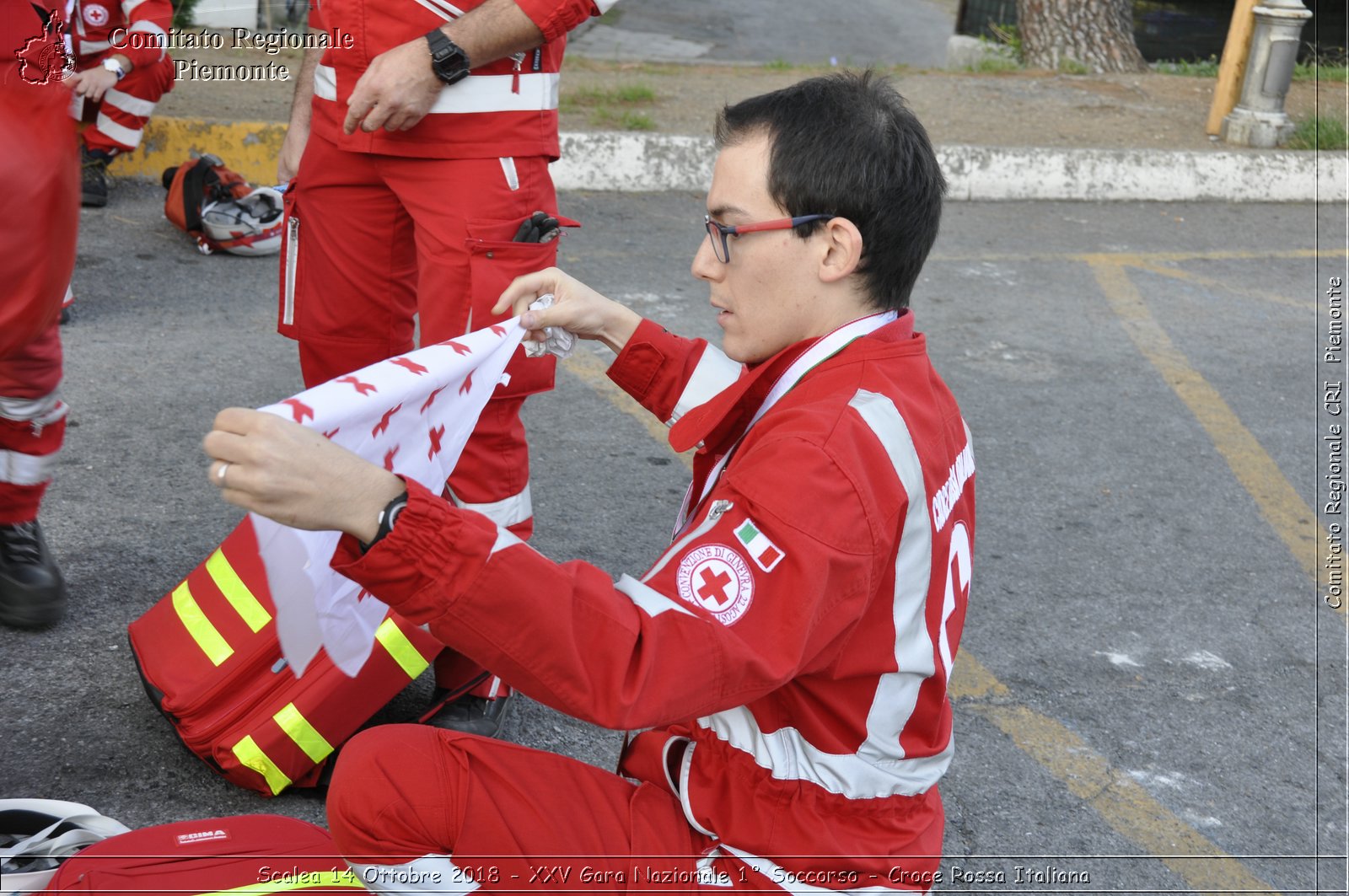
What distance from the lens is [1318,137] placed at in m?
9.02

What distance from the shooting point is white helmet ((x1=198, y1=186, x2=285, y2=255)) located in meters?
5.68

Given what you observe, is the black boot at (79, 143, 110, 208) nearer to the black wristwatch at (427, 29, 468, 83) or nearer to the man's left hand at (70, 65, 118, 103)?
the man's left hand at (70, 65, 118, 103)

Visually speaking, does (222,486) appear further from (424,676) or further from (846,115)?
(424,676)

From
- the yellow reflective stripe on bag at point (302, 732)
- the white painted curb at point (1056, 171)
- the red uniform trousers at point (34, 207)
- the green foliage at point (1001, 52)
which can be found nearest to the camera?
the red uniform trousers at point (34, 207)

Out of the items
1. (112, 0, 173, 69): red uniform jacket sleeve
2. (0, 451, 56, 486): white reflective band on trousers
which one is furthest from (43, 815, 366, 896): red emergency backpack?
(112, 0, 173, 69): red uniform jacket sleeve

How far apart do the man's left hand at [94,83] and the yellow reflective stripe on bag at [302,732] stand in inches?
166

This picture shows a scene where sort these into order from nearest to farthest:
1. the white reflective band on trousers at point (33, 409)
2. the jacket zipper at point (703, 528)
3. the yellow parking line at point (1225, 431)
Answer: the jacket zipper at point (703, 528) < the white reflective band on trousers at point (33, 409) < the yellow parking line at point (1225, 431)

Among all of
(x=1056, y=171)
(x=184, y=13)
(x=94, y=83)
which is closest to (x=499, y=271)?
(x=94, y=83)

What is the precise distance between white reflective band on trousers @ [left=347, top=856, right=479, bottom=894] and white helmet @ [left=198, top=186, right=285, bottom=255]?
4308mm

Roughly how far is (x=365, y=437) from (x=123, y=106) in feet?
16.0

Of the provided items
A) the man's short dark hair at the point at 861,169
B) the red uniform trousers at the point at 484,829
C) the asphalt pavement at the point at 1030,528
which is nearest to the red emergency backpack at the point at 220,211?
the asphalt pavement at the point at 1030,528

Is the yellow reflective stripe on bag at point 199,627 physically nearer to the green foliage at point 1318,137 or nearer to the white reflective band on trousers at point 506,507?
the white reflective band on trousers at point 506,507

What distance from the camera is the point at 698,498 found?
2.00m

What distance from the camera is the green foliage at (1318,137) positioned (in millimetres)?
8977
